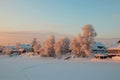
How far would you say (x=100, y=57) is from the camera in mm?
69625

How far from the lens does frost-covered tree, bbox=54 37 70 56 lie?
286ft

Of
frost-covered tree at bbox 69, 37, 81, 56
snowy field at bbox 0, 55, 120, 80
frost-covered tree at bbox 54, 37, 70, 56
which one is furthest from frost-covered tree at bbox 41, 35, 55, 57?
snowy field at bbox 0, 55, 120, 80

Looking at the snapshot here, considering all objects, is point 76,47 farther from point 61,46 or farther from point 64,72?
point 64,72

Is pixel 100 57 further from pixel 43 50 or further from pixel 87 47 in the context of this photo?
pixel 43 50

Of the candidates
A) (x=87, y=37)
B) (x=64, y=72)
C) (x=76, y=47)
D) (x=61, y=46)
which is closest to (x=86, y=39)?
(x=87, y=37)

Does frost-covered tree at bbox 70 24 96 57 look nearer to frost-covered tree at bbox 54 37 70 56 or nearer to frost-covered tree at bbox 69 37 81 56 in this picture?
frost-covered tree at bbox 69 37 81 56

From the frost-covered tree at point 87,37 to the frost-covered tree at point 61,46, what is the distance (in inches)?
559

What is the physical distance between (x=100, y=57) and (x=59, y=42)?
23.7 m

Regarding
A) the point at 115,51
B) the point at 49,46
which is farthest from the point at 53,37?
the point at 115,51

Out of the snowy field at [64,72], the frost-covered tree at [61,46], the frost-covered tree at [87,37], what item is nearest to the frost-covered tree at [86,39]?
the frost-covered tree at [87,37]

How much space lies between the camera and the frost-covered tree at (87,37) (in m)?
73.8

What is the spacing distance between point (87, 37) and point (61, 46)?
15883mm

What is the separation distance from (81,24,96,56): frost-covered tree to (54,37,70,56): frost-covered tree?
1420 cm

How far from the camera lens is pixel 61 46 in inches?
3479
